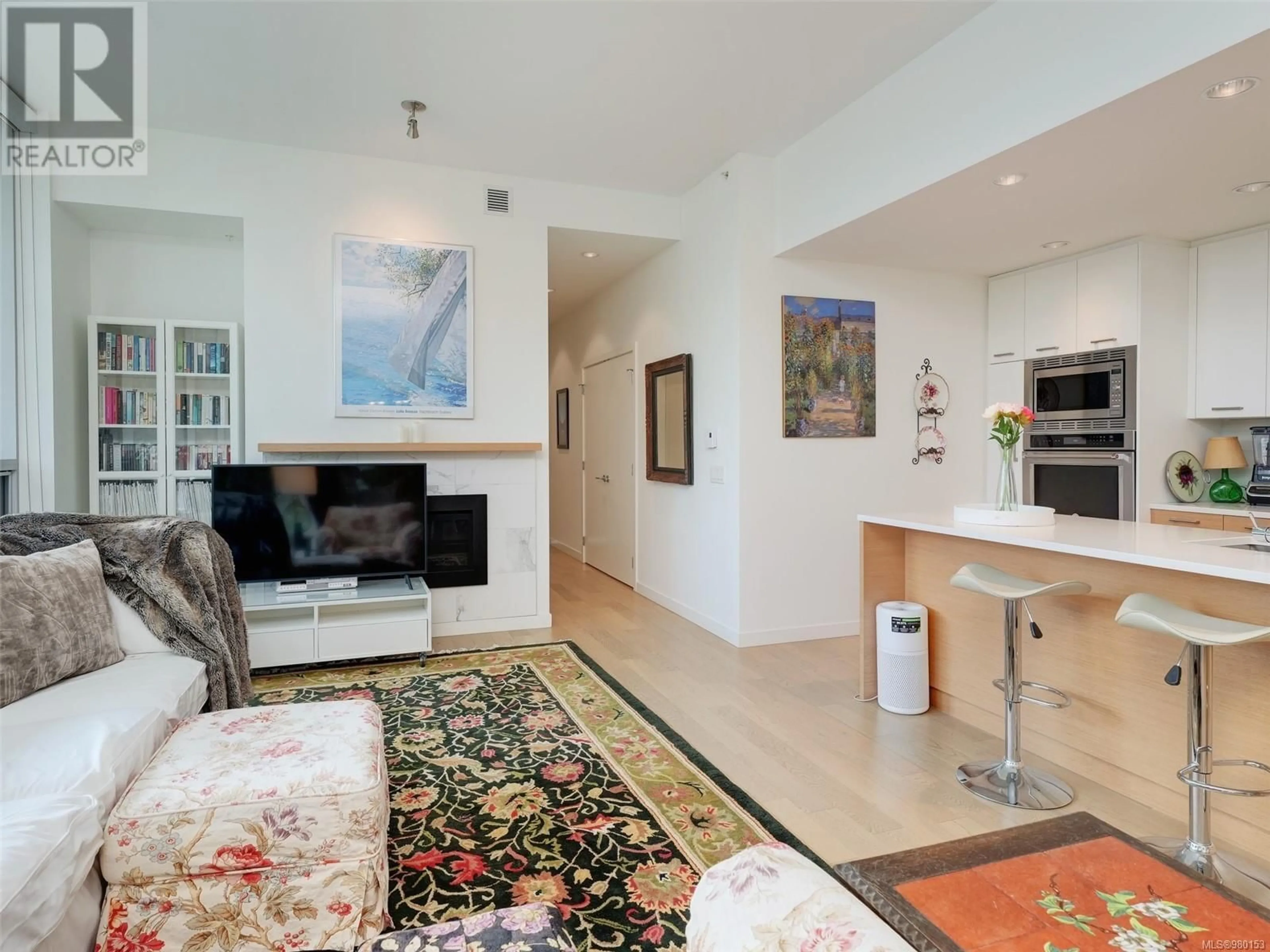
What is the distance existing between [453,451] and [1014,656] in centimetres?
314

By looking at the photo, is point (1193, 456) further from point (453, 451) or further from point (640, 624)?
point (453, 451)

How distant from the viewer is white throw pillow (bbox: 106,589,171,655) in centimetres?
238

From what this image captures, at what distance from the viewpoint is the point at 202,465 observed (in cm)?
423

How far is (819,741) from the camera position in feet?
9.46

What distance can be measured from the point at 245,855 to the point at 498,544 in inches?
117

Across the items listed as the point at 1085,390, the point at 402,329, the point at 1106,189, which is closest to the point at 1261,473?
the point at 1085,390

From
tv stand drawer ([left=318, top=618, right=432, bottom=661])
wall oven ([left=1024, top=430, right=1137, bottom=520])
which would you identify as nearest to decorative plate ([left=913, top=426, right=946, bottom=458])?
wall oven ([left=1024, top=430, right=1137, bottom=520])

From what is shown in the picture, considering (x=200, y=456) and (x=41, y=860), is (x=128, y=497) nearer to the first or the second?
(x=200, y=456)

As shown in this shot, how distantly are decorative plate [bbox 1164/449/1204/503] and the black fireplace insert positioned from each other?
401 cm

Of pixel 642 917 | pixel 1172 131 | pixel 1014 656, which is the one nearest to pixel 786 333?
pixel 1172 131

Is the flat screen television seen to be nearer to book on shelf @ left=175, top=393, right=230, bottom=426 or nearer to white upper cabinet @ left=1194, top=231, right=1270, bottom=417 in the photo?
book on shelf @ left=175, top=393, right=230, bottom=426

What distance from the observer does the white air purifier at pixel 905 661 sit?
10.4 ft

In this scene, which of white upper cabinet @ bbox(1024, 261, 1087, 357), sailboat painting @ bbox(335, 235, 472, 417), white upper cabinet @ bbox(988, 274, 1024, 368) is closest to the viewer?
sailboat painting @ bbox(335, 235, 472, 417)

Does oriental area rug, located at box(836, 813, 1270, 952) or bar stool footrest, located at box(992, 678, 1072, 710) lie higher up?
oriental area rug, located at box(836, 813, 1270, 952)
